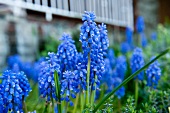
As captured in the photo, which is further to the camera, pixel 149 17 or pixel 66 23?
pixel 149 17

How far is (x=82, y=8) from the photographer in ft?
10.9

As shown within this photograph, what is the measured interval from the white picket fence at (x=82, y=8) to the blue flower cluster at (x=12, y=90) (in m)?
0.91

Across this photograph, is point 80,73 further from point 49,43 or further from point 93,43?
point 49,43

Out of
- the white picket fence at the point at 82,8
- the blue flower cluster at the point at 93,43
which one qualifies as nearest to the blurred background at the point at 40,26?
the white picket fence at the point at 82,8

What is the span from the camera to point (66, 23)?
23.1 ft

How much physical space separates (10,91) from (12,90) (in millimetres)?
11

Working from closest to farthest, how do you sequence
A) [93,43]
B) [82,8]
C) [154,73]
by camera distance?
[93,43] < [154,73] < [82,8]

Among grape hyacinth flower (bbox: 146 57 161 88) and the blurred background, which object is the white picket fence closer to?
the blurred background

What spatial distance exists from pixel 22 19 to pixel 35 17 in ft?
1.02

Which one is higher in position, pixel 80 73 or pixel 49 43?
pixel 49 43

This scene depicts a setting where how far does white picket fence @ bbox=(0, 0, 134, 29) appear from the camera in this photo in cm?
273

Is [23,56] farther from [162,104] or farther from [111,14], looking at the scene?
[162,104]

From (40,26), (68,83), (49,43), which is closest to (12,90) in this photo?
(68,83)

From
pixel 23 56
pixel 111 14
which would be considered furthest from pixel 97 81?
pixel 23 56
